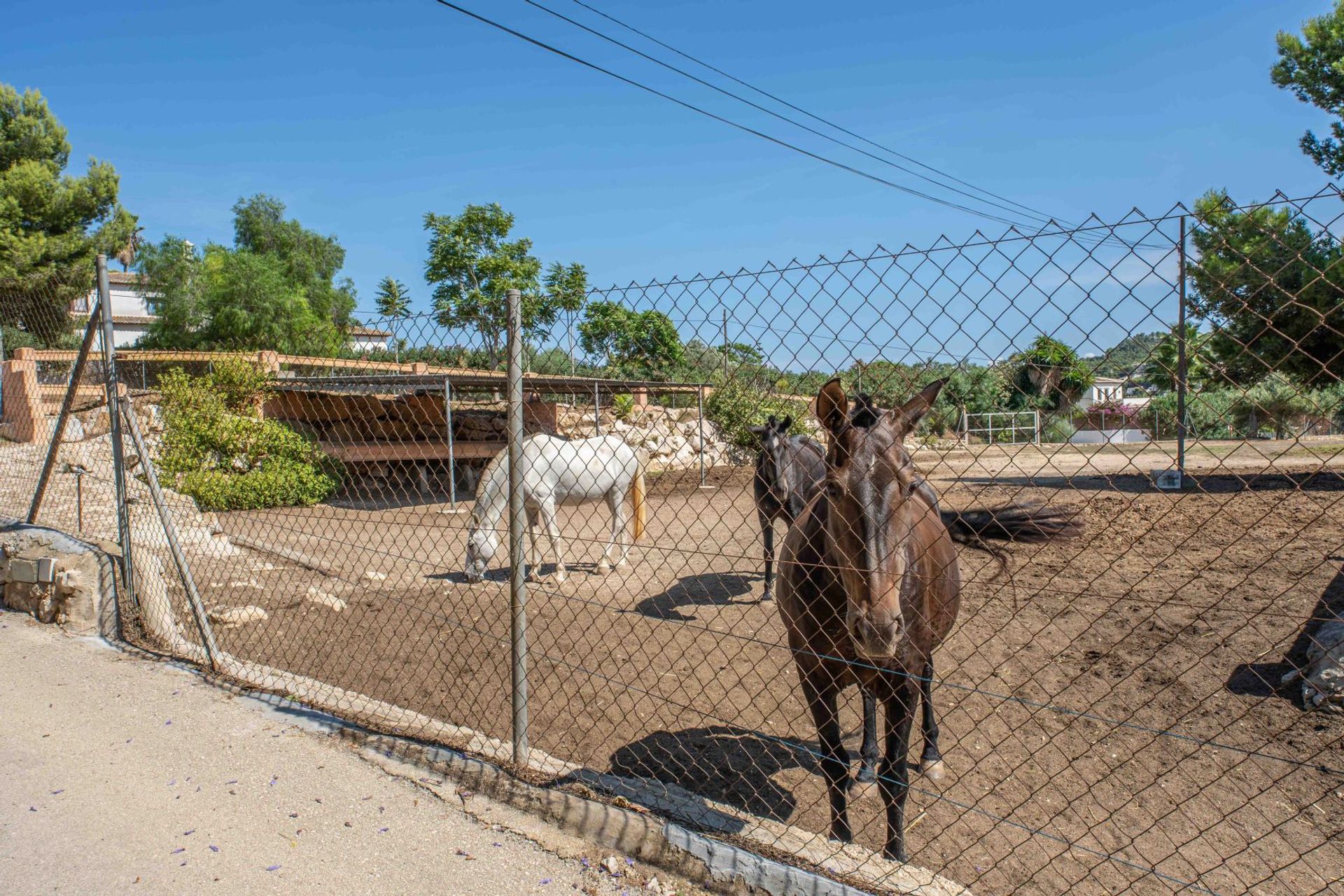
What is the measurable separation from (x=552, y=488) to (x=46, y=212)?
18009 mm

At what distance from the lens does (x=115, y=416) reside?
4906 mm

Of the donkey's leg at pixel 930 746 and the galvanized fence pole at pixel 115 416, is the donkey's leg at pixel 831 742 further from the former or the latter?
the galvanized fence pole at pixel 115 416

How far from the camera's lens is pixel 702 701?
15.0 feet

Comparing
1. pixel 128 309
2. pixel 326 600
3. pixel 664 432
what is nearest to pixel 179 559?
pixel 326 600

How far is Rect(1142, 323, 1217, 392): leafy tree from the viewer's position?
1.63m

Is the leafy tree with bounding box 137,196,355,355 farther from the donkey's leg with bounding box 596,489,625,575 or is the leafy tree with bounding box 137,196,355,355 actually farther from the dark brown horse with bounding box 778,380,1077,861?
the dark brown horse with bounding box 778,380,1077,861

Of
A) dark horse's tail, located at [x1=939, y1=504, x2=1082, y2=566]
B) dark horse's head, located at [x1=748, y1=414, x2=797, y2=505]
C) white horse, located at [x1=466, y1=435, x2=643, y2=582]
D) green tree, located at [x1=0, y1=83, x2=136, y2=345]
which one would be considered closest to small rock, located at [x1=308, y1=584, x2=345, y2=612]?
white horse, located at [x1=466, y1=435, x2=643, y2=582]

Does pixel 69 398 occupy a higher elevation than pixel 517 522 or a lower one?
higher

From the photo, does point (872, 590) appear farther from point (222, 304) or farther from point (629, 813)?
point (222, 304)

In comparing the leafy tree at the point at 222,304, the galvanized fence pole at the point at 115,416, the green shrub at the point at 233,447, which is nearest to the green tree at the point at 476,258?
the leafy tree at the point at 222,304

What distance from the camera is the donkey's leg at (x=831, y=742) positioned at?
2863 mm

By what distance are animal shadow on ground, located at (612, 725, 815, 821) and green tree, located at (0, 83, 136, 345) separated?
693 inches

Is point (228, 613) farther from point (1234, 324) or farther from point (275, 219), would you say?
point (275, 219)

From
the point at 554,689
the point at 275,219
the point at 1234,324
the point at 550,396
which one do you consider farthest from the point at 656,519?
Answer: the point at 275,219
